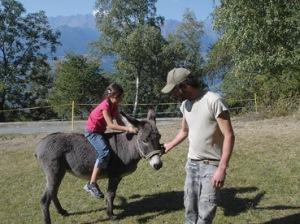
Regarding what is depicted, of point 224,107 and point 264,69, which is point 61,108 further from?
point 224,107

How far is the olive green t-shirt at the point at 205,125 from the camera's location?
184 inches

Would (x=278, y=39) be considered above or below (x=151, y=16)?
below

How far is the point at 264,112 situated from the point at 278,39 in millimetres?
2789

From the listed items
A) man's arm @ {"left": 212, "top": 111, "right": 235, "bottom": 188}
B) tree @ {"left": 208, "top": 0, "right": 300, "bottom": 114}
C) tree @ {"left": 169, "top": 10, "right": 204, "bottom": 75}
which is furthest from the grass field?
tree @ {"left": 169, "top": 10, "right": 204, "bottom": 75}

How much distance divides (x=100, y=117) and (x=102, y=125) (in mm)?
133

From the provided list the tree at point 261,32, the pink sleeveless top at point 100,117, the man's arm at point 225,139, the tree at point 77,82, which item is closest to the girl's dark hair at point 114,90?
the pink sleeveless top at point 100,117

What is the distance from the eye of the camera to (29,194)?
355 inches

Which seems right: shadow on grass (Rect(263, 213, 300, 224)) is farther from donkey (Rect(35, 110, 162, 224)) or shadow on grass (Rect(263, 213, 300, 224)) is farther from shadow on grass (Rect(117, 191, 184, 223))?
donkey (Rect(35, 110, 162, 224))

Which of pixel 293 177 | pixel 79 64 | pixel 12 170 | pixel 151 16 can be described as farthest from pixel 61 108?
pixel 293 177

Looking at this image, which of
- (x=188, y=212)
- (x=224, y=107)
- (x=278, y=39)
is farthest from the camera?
(x=278, y=39)

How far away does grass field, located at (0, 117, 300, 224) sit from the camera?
23.6 ft

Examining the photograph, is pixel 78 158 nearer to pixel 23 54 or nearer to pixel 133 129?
pixel 133 129

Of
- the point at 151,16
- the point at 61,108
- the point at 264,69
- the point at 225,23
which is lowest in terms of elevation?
the point at 61,108

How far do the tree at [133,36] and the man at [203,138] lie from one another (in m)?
36.1
